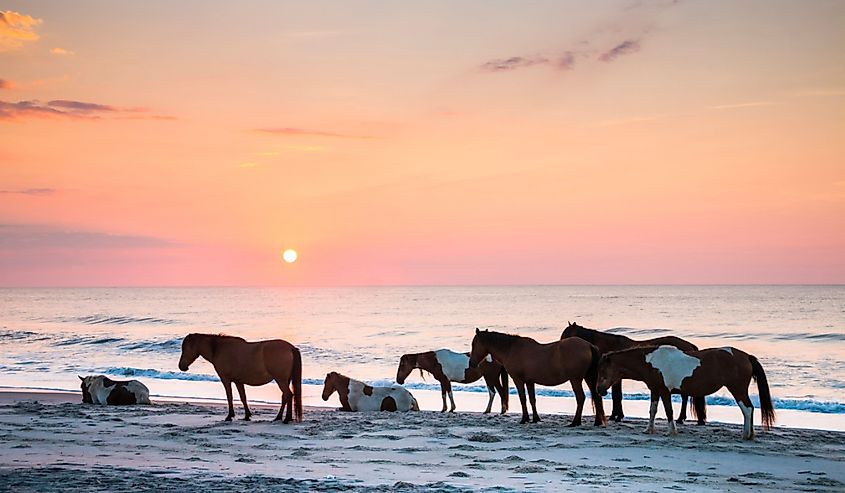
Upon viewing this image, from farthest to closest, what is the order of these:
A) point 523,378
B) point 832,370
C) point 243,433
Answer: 1. point 832,370
2. point 523,378
3. point 243,433

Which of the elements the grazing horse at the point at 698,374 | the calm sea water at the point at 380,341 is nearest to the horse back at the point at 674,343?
the grazing horse at the point at 698,374

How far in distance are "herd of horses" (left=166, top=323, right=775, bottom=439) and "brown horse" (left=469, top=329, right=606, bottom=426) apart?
0.05ft

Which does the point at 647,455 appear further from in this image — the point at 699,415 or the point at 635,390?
the point at 635,390

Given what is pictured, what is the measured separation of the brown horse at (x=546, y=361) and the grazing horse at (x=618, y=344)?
0.68 metres

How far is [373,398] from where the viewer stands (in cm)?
1505

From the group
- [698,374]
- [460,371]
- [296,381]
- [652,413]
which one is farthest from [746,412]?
[296,381]

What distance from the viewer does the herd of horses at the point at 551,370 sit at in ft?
38.3

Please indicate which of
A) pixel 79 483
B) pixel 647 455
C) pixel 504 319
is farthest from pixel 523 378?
pixel 504 319

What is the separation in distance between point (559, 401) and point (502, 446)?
24.1 feet

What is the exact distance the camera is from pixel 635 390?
2033 cm

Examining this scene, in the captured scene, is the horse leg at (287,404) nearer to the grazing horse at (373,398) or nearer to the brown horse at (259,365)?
the brown horse at (259,365)

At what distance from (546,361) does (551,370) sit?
0.16m

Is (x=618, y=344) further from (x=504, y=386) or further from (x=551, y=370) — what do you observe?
(x=504, y=386)

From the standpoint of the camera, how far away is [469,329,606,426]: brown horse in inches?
503
